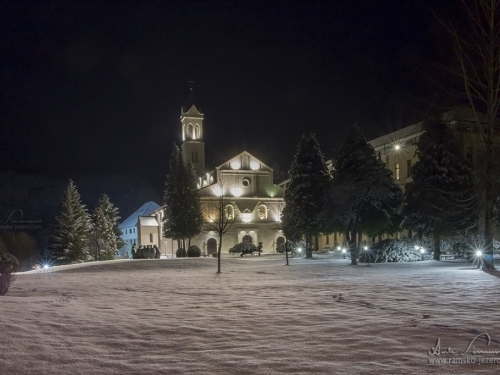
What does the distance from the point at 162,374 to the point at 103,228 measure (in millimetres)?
57268

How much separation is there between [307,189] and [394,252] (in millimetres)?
10790

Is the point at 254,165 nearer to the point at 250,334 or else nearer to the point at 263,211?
the point at 263,211

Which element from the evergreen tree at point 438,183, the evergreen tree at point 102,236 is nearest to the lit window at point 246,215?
the evergreen tree at point 102,236

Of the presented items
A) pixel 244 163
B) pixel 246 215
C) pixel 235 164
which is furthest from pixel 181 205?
pixel 244 163

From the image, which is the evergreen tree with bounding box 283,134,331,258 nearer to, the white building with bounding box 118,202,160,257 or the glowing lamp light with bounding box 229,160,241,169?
the glowing lamp light with bounding box 229,160,241,169

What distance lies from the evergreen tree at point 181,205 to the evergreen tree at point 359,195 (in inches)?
756

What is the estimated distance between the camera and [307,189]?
38.1m

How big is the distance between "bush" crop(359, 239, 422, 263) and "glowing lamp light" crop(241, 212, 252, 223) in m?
29.1

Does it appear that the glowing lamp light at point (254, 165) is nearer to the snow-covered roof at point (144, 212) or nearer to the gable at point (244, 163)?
the gable at point (244, 163)

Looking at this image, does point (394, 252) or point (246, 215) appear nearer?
point (394, 252)

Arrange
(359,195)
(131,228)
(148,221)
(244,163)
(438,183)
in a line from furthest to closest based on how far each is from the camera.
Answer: (131,228), (148,221), (244,163), (438,183), (359,195)

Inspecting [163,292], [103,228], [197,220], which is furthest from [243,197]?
[163,292]

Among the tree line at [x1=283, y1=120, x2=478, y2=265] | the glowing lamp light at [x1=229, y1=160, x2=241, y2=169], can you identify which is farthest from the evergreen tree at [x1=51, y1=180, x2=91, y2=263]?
the tree line at [x1=283, y1=120, x2=478, y2=265]

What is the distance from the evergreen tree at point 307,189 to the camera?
37.8 meters
